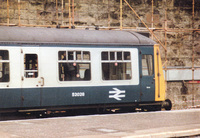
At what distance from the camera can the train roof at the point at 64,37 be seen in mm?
15180

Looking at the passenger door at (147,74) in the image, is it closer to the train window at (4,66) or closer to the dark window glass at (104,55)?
the dark window glass at (104,55)

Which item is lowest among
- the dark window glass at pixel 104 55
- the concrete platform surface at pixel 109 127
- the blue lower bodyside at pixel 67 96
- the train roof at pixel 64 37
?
the concrete platform surface at pixel 109 127

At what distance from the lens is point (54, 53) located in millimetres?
15508

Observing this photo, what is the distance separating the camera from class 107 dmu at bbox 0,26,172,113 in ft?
48.7

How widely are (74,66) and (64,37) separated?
1.08 meters

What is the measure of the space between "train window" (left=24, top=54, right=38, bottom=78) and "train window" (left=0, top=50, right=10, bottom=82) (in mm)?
578

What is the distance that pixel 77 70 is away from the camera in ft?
52.0

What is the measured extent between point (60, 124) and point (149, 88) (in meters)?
5.51

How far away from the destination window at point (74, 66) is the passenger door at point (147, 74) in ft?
6.87

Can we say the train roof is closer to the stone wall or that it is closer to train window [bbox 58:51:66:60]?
train window [bbox 58:51:66:60]

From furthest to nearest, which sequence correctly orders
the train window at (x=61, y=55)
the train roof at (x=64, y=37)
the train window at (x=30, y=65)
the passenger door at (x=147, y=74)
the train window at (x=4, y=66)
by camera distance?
the passenger door at (x=147, y=74) → the train window at (x=61, y=55) → the train roof at (x=64, y=37) → the train window at (x=30, y=65) → the train window at (x=4, y=66)

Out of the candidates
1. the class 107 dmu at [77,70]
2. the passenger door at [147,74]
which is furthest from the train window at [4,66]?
the passenger door at [147,74]

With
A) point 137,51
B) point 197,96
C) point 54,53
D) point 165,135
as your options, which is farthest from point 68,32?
point 197,96

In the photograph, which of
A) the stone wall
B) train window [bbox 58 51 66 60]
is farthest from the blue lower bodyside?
the stone wall
